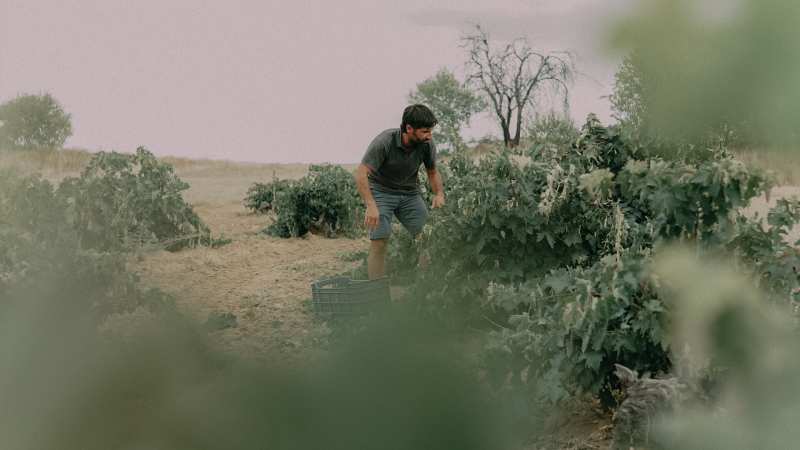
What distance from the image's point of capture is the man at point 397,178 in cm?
577

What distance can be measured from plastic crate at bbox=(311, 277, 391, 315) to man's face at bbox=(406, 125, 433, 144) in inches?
43.4

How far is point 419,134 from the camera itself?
18.8 feet

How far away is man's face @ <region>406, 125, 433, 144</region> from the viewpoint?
5.73 metres

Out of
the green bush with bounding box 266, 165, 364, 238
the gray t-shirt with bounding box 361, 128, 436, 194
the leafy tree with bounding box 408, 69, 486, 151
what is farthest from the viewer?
the leafy tree with bounding box 408, 69, 486, 151

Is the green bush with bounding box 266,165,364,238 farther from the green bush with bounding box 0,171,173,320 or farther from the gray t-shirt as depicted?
the gray t-shirt

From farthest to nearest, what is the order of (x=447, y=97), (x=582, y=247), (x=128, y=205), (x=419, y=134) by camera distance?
(x=447, y=97)
(x=128, y=205)
(x=419, y=134)
(x=582, y=247)

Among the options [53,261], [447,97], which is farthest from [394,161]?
[447,97]

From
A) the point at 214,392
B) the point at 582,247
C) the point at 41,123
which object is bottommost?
the point at 582,247

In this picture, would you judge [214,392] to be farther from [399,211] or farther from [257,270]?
[257,270]

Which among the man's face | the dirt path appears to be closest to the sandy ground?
the dirt path

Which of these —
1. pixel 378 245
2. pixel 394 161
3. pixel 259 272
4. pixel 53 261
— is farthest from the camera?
pixel 259 272

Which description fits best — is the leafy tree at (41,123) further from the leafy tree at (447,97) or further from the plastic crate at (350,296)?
the plastic crate at (350,296)

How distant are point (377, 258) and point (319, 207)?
450 cm

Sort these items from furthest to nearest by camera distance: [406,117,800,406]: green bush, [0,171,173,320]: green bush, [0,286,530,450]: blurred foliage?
[406,117,800,406]: green bush, [0,171,173,320]: green bush, [0,286,530,450]: blurred foliage
